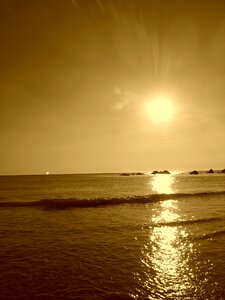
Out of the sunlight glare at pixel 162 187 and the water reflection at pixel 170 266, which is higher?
the sunlight glare at pixel 162 187

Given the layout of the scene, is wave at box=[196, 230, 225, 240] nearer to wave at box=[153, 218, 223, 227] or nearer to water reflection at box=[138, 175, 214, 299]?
water reflection at box=[138, 175, 214, 299]

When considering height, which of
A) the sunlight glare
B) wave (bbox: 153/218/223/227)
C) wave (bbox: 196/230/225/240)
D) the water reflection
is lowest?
the water reflection

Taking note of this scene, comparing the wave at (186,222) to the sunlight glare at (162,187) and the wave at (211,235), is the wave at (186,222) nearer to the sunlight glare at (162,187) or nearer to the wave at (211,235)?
the wave at (211,235)

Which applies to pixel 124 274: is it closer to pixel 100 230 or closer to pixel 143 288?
pixel 143 288

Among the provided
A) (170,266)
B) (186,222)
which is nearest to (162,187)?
(186,222)

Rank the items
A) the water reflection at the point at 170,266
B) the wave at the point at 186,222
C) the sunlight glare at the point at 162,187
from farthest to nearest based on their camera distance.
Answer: the sunlight glare at the point at 162,187 → the wave at the point at 186,222 → the water reflection at the point at 170,266

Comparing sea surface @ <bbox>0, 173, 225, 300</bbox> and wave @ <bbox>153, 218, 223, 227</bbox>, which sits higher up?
wave @ <bbox>153, 218, 223, 227</bbox>

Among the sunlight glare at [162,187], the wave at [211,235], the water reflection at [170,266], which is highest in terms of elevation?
the sunlight glare at [162,187]

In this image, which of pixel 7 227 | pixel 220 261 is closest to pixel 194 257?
pixel 220 261

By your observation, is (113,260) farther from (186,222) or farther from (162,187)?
(162,187)

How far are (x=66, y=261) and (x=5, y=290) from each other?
10.6 ft

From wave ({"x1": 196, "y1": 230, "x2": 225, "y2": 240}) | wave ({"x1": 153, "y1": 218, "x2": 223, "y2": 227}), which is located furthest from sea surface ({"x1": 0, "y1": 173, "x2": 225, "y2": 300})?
wave ({"x1": 153, "y1": 218, "x2": 223, "y2": 227})

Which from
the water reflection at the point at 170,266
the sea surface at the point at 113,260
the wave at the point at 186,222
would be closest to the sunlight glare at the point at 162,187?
the wave at the point at 186,222

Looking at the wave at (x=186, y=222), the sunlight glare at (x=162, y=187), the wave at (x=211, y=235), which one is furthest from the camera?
the sunlight glare at (x=162, y=187)
